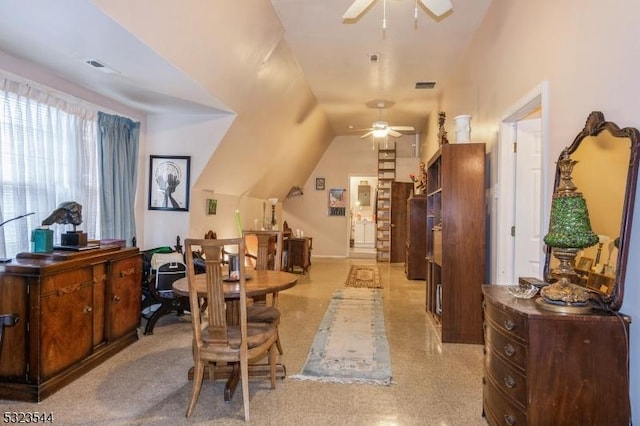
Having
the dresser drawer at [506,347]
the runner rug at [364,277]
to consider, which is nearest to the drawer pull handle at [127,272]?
the dresser drawer at [506,347]

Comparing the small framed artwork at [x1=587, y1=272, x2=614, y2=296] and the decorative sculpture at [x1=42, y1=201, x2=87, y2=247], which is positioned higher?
the decorative sculpture at [x1=42, y1=201, x2=87, y2=247]

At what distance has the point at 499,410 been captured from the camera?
1.88 meters

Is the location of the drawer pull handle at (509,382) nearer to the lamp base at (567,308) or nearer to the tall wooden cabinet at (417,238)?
the lamp base at (567,308)

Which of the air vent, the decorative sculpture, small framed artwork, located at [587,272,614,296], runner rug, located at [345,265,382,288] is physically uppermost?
the air vent

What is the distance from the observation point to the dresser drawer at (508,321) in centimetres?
166

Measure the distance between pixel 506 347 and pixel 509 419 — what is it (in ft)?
1.09

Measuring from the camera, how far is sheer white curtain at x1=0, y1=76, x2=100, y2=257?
2811mm

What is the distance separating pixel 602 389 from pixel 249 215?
6.12 metres

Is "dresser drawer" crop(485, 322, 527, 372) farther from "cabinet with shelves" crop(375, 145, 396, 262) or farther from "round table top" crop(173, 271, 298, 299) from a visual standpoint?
"cabinet with shelves" crop(375, 145, 396, 262)

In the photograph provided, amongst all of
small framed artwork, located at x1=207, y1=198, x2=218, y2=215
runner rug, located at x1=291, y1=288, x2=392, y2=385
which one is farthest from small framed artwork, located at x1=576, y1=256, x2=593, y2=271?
small framed artwork, located at x1=207, y1=198, x2=218, y2=215

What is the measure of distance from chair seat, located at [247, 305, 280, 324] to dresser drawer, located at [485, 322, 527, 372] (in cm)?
144

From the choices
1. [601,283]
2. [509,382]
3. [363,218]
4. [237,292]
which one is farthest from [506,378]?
[363,218]

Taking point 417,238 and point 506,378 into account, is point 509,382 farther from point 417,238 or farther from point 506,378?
point 417,238

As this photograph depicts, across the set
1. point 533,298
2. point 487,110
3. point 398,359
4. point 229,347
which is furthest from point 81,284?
point 487,110
